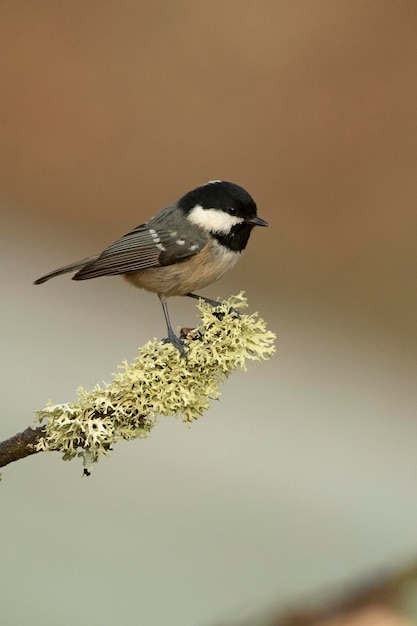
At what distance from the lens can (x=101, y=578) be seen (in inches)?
60.7

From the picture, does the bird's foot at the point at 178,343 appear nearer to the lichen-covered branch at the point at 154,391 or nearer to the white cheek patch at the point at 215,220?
the lichen-covered branch at the point at 154,391

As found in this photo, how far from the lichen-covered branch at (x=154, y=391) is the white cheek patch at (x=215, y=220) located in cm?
49

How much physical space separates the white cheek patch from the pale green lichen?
1.61 ft

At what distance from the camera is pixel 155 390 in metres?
0.97

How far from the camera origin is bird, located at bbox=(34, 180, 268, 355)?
1485mm

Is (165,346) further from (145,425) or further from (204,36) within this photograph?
(204,36)

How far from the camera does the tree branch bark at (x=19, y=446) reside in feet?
2.96

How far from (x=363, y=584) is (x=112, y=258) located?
784 millimetres

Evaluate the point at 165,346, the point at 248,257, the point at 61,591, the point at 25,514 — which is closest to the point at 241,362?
the point at 165,346

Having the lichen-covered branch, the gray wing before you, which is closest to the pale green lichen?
the lichen-covered branch

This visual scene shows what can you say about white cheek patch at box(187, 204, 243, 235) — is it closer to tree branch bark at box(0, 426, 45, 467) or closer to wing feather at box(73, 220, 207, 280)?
wing feather at box(73, 220, 207, 280)

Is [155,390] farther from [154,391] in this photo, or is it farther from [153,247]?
[153,247]

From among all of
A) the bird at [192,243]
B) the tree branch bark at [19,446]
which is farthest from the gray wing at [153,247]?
the tree branch bark at [19,446]

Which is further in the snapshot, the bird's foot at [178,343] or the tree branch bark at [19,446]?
the bird's foot at [178,343]
